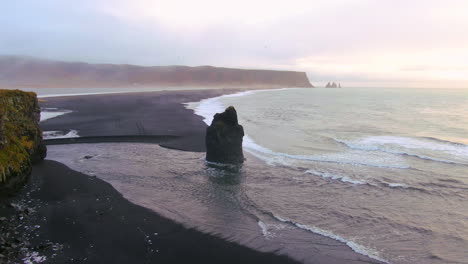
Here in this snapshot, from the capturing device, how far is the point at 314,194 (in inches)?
413

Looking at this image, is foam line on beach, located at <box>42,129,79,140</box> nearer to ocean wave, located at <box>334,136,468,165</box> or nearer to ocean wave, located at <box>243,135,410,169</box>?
ocean wave, located at <box>243,135,410,169</box>

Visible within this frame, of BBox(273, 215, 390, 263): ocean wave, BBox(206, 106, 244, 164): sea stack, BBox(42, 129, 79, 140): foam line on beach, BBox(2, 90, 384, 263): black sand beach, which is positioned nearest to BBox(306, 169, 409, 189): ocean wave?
BBox(206, 106, 244, 164): sea stack

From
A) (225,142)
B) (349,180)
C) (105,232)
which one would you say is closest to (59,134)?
(225,142)

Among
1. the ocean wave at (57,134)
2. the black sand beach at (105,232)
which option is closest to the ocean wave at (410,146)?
the black sand beach at (105,232)

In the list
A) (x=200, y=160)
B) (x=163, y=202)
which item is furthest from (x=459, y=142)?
(x=163, y=202)

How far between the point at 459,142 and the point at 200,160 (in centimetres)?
1772

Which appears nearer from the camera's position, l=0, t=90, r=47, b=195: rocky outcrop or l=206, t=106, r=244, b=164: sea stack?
l=0, t=90, r=47, b=195: rocky outcrop

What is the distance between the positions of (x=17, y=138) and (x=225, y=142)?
25.8 feet


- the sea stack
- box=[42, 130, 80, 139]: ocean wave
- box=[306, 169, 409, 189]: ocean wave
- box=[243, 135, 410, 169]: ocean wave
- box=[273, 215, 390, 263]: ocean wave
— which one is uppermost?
the sea stack

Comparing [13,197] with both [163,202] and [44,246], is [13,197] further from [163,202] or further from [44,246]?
[163,202]

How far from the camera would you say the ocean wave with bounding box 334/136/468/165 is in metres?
16.6

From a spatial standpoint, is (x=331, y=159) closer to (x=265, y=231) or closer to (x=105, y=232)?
(x=265, y=231)

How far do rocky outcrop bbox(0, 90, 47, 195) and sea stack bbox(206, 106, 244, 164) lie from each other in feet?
22.7

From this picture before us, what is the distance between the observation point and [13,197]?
900cm
